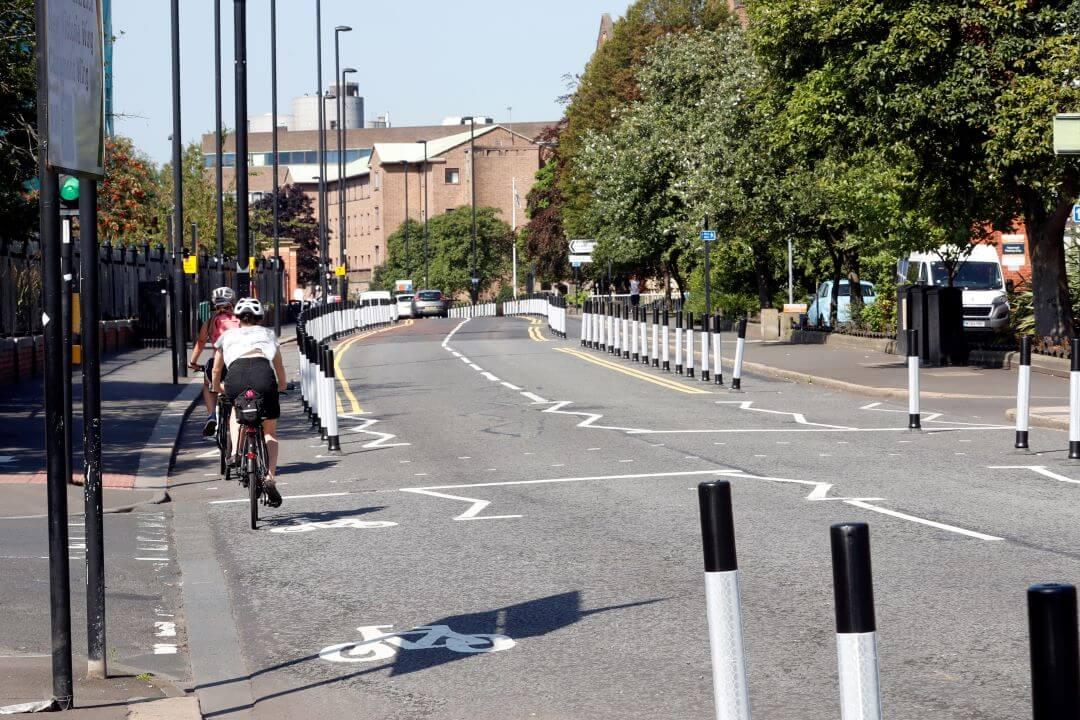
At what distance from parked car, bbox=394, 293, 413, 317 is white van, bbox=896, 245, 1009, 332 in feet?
168

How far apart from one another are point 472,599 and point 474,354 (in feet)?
98.0

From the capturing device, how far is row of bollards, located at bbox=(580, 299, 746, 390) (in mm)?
26891

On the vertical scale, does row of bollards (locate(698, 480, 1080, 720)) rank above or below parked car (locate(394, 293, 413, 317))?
below

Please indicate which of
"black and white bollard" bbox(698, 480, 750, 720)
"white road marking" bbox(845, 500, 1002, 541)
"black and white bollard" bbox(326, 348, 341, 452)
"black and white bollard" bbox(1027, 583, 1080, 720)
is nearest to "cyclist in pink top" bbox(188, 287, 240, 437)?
"black and white bollard" bbox(326, 348, 341, 452)

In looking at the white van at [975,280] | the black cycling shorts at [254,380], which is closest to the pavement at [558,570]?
the black cycling shorts at [254,380]

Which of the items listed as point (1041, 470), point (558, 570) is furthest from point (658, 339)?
point (558, 570)

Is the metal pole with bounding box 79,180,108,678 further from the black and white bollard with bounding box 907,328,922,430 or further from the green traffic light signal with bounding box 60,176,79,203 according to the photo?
the black and white bollard with bounding box 907,328,922,430

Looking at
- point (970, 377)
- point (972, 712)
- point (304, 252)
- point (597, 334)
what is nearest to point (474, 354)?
point (597, 334)

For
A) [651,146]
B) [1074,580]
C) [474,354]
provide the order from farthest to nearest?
[651,146]
[474,354]
[1074,580]

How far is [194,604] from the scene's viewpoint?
9102mm

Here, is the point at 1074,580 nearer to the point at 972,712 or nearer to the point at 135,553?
the point at 972,712

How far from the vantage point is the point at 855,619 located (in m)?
3.90

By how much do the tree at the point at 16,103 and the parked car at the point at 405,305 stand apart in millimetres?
66553

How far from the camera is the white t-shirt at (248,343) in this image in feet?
40.5
